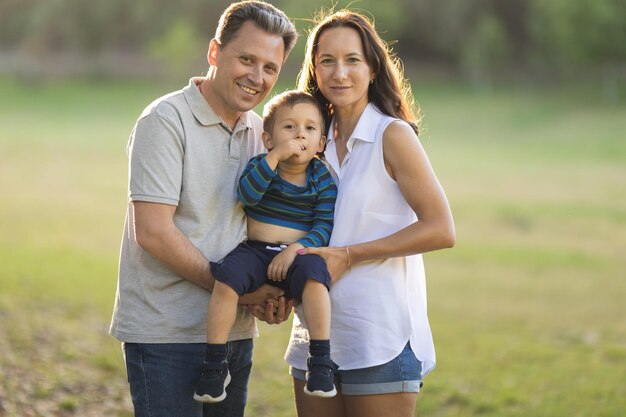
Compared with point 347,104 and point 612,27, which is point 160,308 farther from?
point 612,27

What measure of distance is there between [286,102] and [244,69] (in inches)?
7.4

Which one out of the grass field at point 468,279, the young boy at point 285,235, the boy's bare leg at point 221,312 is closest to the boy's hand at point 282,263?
the young boy at point 285,235

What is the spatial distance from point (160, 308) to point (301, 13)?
43.5 m

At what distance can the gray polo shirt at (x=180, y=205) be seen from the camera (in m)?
2.93

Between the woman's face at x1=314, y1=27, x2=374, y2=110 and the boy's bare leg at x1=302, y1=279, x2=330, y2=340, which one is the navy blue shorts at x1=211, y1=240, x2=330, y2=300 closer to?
the boy's bare leg at x1=302, y1=279, x2=330, y2=340

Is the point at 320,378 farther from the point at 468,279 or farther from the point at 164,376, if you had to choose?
the point at 468,279

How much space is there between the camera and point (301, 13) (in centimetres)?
4534

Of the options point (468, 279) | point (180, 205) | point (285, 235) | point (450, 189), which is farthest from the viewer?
point (450, 189)

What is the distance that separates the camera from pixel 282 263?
9.75 feet

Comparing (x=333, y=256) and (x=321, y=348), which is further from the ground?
(x=333, y=256)

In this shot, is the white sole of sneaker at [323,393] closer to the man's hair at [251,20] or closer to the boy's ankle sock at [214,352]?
the boy's ankle sock at [214,352]

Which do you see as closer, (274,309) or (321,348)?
(321,348)

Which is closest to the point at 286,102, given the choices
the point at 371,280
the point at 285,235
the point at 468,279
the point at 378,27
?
the point at 285,235

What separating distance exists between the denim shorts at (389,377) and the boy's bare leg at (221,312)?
44cm
